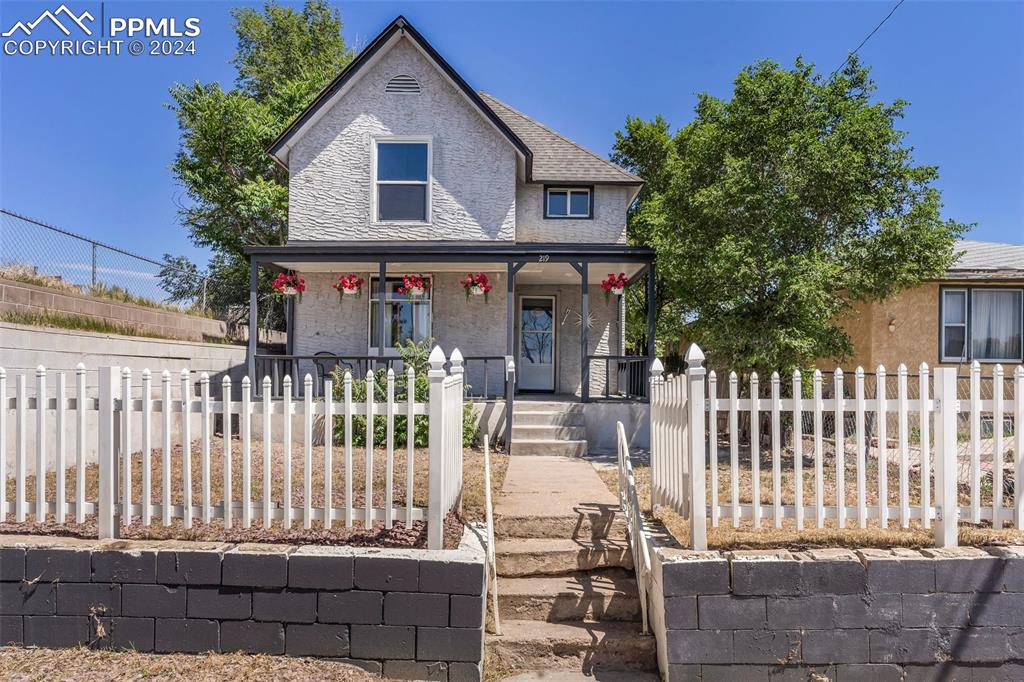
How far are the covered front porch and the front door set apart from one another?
0.02 meters

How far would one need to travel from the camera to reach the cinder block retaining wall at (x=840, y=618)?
12.6ft

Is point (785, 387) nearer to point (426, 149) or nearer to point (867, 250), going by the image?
point (867, 250)

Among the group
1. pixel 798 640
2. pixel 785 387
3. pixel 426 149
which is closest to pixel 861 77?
pixel 785 387

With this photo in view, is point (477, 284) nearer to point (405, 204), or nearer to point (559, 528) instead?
point (405, 204)

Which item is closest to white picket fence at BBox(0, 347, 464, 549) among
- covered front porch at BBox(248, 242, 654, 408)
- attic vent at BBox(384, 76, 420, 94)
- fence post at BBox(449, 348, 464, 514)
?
fence post at BBox(449, 348, 464, 514)

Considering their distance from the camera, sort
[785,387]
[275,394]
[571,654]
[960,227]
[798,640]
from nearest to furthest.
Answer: [798,640] → [571,654] → [960,227] → [785,387] → [275,394]

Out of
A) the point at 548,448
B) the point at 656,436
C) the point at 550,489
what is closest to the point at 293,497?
the point at 550,489

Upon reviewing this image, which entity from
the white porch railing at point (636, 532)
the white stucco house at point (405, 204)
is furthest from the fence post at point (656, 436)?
the white stucco house at point (405, 204)

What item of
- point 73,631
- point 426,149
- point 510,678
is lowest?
point 510,678

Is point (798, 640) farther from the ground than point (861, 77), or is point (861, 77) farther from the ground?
point (861, 77)

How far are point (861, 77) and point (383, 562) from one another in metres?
10.4

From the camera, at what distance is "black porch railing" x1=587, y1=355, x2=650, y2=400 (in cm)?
1137

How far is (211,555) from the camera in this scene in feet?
13.1

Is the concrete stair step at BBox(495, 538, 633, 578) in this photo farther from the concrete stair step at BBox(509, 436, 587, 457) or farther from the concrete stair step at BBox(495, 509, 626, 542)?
the concrete stair step at BBox(509, 436, 587, 457)
